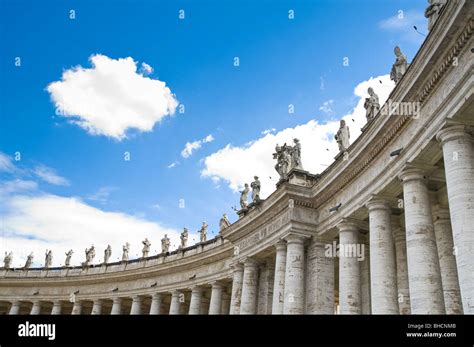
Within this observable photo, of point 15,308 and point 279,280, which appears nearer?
point 279,280

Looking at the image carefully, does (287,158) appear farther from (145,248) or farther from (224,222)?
(145,248)

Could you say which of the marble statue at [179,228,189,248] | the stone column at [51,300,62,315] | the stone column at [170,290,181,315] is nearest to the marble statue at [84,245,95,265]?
the stone column at [51,300,62,315]

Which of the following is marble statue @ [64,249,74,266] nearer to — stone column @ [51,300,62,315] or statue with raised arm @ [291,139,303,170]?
stone column @ [51,300,62,315]

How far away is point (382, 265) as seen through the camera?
2309 centimetres

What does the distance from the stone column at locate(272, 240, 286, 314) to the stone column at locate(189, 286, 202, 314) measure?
56.8 ft

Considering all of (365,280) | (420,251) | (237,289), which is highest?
(237,289)

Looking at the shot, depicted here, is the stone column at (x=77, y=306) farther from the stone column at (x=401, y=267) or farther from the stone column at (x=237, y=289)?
the stone column at (x=401, y=267)

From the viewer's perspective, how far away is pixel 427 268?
63.8 feet

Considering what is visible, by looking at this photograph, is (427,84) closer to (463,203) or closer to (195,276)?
(463,203)

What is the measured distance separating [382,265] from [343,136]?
10.2 metres

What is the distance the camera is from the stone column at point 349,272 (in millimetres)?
25859

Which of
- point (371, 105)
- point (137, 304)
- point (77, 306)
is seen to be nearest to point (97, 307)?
point (77, 306)
